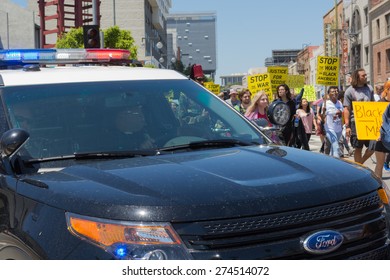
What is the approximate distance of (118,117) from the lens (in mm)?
4066

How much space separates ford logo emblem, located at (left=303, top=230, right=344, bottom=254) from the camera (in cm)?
277

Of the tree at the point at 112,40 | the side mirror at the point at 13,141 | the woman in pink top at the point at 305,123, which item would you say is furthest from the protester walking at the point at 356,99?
the tree at the point at 112,40

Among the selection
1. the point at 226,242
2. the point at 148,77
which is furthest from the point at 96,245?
the point at 148,77

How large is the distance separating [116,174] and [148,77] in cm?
155

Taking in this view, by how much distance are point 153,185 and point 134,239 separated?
343 mm

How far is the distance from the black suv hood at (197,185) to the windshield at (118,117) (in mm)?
354

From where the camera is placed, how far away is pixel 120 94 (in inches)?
169

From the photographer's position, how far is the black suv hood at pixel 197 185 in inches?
107

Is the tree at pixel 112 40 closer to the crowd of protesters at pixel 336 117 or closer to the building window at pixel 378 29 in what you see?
the building window at pixel 378 29

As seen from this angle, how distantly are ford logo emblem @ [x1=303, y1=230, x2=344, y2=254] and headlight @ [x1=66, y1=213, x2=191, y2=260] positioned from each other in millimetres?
530

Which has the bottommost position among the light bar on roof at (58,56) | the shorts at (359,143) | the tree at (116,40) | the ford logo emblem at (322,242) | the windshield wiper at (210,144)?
the shorts at (359,143)

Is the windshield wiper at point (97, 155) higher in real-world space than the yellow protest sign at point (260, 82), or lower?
lower

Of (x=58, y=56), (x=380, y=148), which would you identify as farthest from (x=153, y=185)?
(x=380, y=148)

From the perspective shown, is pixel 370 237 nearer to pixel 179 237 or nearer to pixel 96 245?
pixel 179 237
